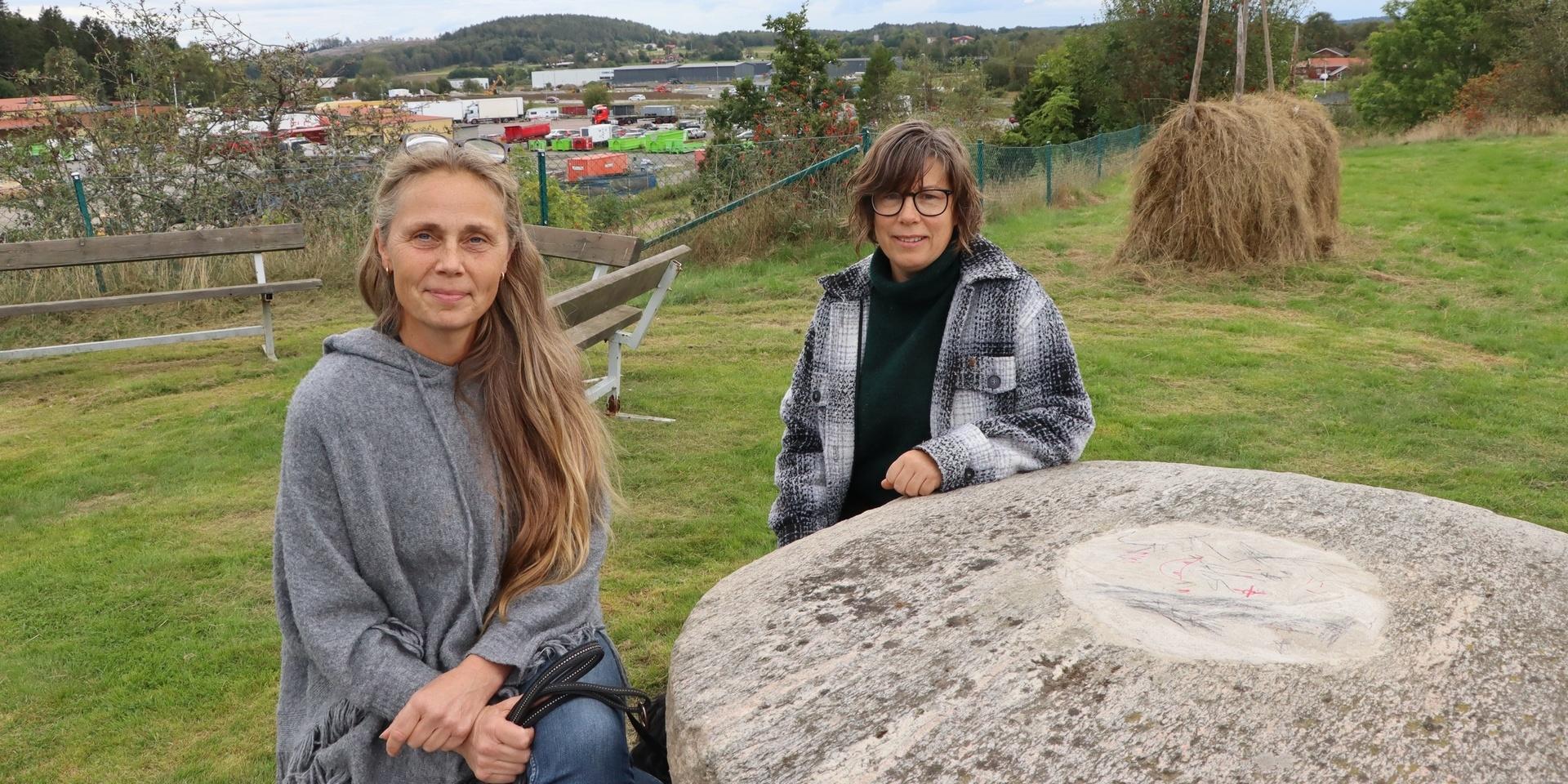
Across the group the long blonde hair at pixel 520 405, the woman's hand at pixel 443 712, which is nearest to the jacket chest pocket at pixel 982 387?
the long blonde hair at pixel 520 405

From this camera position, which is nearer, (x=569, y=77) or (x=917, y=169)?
(x=917, y=169)

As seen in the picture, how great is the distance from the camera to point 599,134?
2778cm

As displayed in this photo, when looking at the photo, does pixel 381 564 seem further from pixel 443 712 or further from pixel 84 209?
pixel 84 209

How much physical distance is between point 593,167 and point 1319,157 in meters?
7.15

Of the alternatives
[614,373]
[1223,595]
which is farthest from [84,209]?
[1223,595]

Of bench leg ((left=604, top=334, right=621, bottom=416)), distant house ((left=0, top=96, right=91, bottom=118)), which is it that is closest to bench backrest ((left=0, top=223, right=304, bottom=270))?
bench leg ((left=604, top=334, right=621, bottom=416))

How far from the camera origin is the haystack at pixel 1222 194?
9.35 m

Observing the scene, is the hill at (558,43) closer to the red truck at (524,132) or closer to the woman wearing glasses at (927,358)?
the red truck at (524,132)

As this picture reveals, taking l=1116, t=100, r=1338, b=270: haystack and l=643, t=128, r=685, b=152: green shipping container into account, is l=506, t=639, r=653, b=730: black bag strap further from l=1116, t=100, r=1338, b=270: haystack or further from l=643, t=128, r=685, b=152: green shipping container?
l=643, t=128, r=685, b=152: green shipping container

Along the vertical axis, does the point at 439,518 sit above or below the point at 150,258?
above

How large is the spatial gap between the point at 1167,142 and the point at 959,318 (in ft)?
25.6

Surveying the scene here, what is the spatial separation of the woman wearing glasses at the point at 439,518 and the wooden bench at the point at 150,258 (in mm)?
5934

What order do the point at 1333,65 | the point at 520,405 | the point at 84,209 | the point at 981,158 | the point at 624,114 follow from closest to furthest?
the point at 520,405
the point at 84,209
the point at 981,158
the point at 624,114
the point at 1333,65

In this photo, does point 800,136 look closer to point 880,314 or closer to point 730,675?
point 880,314
